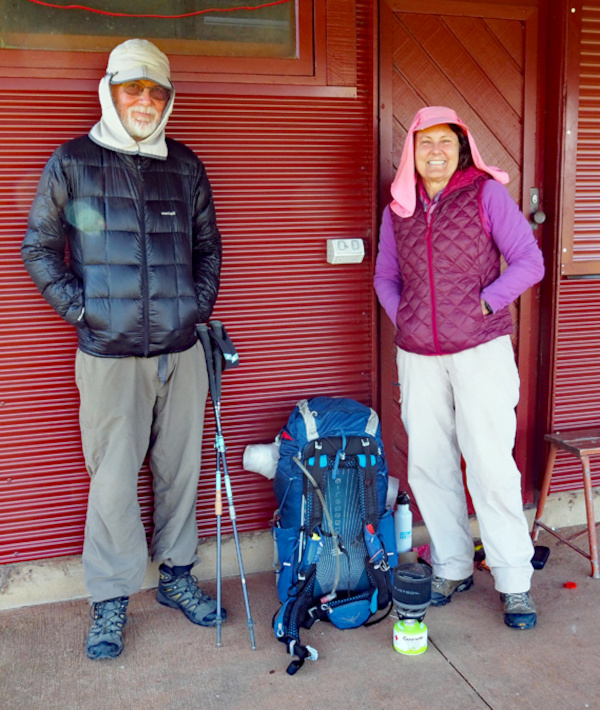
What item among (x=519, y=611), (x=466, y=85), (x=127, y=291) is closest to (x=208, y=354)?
(x=127, y=291)

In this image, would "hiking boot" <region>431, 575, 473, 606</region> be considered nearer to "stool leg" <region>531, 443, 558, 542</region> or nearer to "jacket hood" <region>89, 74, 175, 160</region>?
"stool leg" <region>531, 443, 558, 542</region>

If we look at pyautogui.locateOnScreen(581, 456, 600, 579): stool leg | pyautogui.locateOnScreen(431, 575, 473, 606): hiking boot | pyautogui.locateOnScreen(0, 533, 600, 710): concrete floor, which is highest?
pyautogui.locateOnScreen(581, 456, 600, 579): stool leg

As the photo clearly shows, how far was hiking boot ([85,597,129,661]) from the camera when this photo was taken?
8.98ft

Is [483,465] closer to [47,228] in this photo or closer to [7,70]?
[47,228]

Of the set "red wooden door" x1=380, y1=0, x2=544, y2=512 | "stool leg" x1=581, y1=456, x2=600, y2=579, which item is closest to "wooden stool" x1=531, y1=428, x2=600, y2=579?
"stool leg" x1=581, y1=456, x2=600, y2=579

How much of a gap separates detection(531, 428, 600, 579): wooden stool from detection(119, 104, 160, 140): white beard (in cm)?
238

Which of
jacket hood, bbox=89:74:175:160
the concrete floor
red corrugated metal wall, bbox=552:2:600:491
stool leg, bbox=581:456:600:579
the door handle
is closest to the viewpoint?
the concrete floor

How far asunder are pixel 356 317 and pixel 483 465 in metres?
0.97

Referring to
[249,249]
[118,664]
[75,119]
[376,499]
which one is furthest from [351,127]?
[118,664]

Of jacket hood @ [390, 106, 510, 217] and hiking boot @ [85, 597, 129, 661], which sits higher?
jacket hood @ [390, 106, 510, 217]

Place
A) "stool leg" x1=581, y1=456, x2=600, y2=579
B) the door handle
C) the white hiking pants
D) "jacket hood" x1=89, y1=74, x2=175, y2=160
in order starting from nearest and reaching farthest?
"jacket hood" x1=89, y1=74, x2=175, y2=160 → the white hiking pants → "stool leg" x1=581, y1=456, x2=600, y2=579 → the door handle

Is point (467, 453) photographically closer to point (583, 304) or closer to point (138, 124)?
point (583, 304)

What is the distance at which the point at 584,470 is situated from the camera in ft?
10.9

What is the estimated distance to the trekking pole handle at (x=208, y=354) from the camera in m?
2.95
